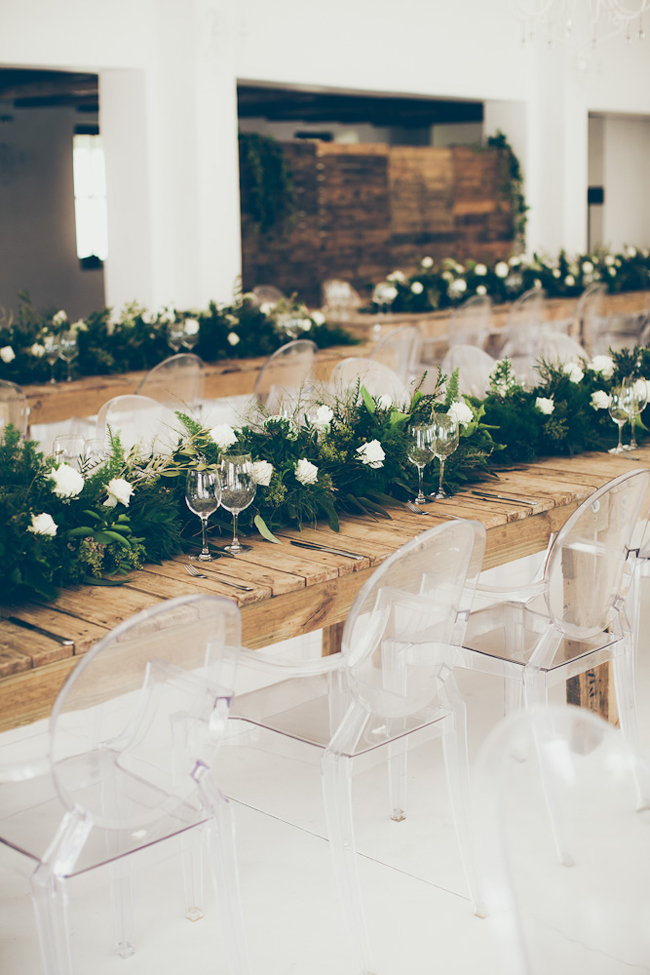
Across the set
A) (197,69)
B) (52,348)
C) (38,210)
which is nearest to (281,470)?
(52,348)

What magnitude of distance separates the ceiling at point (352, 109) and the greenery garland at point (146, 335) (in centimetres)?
406

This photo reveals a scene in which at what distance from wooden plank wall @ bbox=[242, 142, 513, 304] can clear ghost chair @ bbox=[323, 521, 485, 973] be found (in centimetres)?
744

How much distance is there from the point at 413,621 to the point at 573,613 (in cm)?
57

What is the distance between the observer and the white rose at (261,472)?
268cm

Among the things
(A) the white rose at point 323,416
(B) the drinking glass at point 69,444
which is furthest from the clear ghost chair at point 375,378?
(B) the drinking glass at point 69,444

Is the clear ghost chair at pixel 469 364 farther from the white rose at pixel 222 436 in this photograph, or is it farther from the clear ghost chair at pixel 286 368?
the white rose at pixel 222 436

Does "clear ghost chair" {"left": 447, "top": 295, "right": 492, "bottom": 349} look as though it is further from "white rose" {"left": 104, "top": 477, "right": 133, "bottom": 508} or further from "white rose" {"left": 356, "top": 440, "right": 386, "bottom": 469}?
"white rose" {"left": 104, "top": 477, "right": 133, "bottom": 508}

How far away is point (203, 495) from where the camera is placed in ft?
8.23

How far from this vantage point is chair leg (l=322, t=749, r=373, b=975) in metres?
2.19

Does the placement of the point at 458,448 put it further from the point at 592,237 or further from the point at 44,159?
the point at 592,237

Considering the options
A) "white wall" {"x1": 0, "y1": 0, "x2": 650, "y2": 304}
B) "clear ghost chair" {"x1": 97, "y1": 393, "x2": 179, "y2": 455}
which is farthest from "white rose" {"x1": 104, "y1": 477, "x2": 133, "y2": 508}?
"white wall" {"x1": 0, "y1": 0, "x2": 650, "y2": 304}

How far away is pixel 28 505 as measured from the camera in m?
2.34

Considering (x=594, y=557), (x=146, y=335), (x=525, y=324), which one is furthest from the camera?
(x=525, y=324)

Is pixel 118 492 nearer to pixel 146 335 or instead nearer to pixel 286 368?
pixel 286 368
